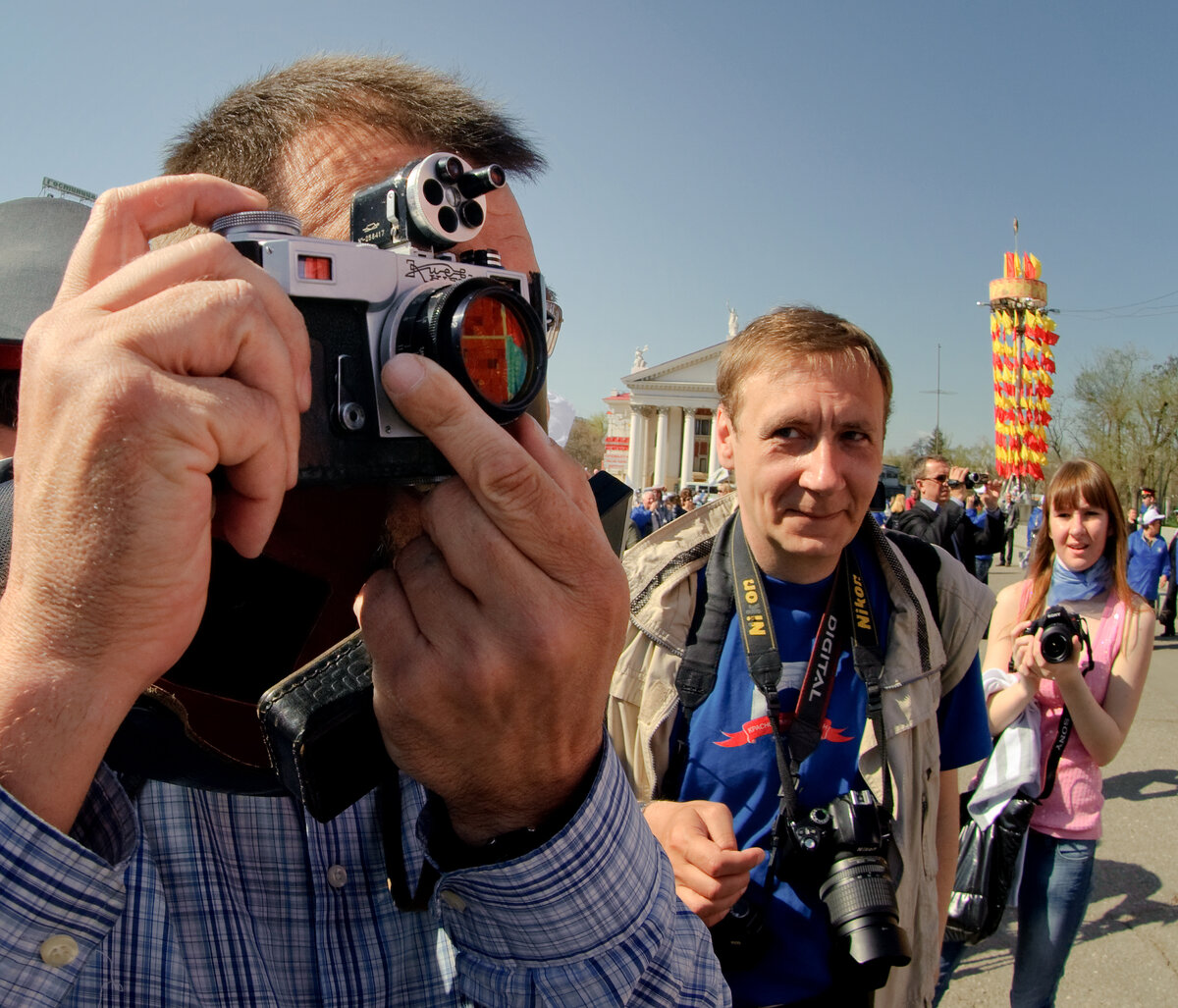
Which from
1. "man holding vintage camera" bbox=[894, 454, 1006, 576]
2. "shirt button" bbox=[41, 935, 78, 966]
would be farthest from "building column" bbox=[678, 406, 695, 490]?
"shirt button" bbox=[41, 935, 78, 966]

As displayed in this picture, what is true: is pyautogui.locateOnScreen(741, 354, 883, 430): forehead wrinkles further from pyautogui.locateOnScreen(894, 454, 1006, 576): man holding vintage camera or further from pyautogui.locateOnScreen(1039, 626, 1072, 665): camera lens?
pyautogui.locateOnScreen(894, 454, 1006, 576): man holding vintage camera

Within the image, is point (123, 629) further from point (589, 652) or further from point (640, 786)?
point (640, 786)

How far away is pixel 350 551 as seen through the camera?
1066 mm

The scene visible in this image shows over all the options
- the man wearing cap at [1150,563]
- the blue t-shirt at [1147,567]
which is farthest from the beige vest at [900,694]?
the blue t-shirt at [1147,567]

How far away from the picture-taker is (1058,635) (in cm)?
282

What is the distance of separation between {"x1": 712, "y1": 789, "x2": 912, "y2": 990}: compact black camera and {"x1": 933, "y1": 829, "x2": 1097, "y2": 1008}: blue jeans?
62.1 inches

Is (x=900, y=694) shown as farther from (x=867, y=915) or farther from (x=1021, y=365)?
(x=1021, y=365)

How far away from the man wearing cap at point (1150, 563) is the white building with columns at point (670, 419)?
5288 cm

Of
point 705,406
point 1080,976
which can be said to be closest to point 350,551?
point 1080,976

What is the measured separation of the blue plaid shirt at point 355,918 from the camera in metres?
0.85

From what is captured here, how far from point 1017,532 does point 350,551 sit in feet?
111

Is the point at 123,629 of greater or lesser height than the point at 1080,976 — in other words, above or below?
above

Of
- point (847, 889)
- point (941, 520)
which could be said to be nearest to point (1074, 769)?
point (847, 889)

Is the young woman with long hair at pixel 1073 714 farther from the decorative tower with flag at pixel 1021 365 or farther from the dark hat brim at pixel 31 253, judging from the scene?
the decorative tower with flag at pixel 1021 365
